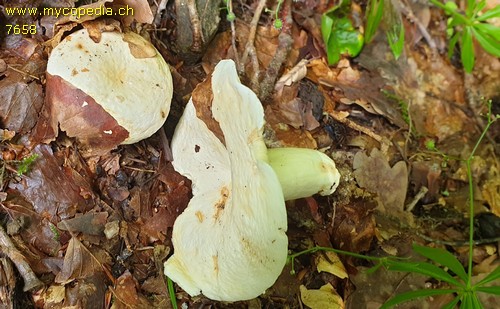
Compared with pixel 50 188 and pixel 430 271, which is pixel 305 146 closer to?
pixel 430 271

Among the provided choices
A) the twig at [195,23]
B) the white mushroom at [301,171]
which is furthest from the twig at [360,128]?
the twig at [195,23]

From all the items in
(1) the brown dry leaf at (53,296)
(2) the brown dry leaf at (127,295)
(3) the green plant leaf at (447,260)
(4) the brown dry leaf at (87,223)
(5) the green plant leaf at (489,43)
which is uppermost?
(5) the green plant leaf at (489,43)

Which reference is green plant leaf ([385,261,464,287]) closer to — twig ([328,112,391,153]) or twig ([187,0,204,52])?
twig ([328,112,391,153])

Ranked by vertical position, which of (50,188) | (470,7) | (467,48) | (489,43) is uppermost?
(470,7)

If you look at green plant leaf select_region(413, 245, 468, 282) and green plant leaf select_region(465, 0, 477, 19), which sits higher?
green plant leaf select_region(465, 0, 477, 19)

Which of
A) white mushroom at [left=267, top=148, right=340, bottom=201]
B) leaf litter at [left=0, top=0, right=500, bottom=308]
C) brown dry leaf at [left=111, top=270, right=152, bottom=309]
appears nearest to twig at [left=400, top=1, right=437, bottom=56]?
leaf litter at [left=0, top=0, right=500, bottom=308]

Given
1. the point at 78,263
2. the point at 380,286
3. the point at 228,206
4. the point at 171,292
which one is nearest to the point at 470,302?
the point at 380,286

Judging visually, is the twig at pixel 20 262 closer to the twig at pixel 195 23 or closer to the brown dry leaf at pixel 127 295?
the brown dry leaf at pixel 127 295
